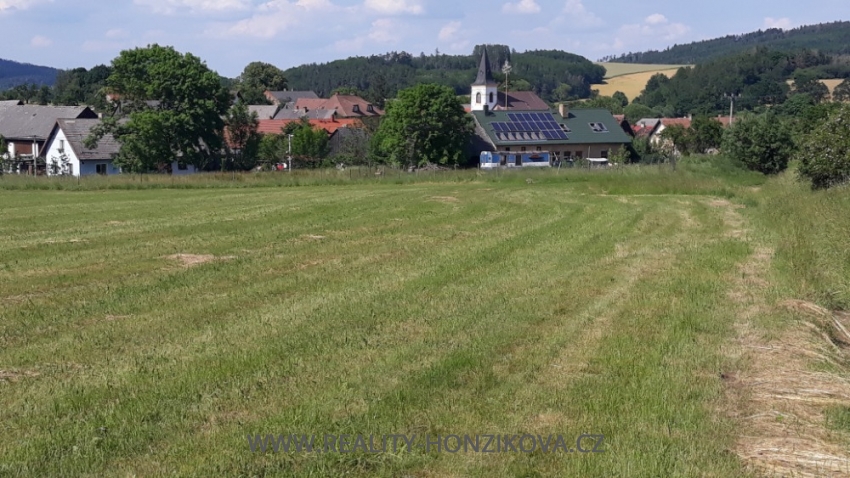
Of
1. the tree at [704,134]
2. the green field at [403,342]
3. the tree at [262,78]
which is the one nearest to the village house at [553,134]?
the tree at [704,134]

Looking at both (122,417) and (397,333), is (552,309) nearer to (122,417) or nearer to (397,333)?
(397,333)

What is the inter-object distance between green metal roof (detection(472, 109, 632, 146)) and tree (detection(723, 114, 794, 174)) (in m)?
40.9

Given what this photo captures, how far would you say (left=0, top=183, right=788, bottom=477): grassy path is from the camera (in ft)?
22.4

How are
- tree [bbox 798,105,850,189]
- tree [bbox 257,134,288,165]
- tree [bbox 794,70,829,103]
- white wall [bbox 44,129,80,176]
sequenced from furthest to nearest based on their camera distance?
tree [bbox 794,70,829,103] → tree [bbox 257,134,288,165] → white wall [bbox 44,129,80,176] → tree [bbox 798,105,850,189]

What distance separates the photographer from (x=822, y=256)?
16.1 metres

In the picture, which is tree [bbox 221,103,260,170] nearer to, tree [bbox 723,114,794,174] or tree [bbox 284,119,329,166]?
tree [bbox 284,119,329,166]

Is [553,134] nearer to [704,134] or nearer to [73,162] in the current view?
[704,134]

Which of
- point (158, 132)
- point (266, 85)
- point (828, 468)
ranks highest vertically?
point (266, 85)

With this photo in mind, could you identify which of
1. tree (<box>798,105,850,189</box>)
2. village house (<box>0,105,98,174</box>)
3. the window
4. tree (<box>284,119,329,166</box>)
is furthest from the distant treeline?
tree (<box>798,105,850,189</box>)

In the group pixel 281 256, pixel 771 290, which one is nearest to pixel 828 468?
pixel 771 290

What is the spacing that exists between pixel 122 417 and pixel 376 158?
246 ft

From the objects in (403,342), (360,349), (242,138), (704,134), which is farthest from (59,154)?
(360,349)

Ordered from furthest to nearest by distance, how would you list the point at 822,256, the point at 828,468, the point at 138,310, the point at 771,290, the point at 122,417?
1. the point at 822,256
2. the point at 771,290
3. the point at 138,310
4. the point at 122,417
5. the point at 828,468

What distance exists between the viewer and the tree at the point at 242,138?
73.4 metres
